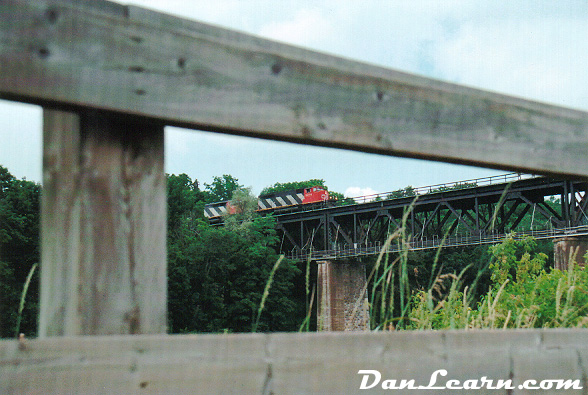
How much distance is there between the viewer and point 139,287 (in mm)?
1577

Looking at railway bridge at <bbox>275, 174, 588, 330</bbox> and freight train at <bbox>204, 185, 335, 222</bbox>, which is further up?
freight train at <bbox>204, 185, 335, 222</bbox>

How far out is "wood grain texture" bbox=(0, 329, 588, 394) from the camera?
1367 mm

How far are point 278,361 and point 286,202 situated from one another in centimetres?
5375

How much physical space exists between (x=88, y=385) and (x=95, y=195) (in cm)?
47

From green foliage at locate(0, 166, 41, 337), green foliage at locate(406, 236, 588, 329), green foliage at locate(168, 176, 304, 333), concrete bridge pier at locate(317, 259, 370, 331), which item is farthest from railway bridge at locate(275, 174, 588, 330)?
green foliage at locate(406, 236, 588, 329)

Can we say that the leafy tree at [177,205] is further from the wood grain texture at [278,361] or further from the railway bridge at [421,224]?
the wood grain texture at [278,361]

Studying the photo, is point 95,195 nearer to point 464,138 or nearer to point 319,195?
point 464,138

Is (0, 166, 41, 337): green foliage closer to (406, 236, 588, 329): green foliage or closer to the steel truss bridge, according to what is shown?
the steel truss bridge

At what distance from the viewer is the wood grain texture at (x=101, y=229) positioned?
152 cm

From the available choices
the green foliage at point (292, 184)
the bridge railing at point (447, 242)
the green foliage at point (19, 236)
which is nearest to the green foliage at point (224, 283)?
the bridge railing at point (447, 242)

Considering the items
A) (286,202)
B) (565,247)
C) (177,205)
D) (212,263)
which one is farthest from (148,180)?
(286,202)

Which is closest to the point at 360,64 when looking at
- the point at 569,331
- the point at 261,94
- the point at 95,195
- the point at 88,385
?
the point at 261,94

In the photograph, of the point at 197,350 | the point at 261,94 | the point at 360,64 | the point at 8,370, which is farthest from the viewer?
the point at 360,64

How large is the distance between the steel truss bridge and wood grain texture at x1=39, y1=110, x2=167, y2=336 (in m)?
27.1
